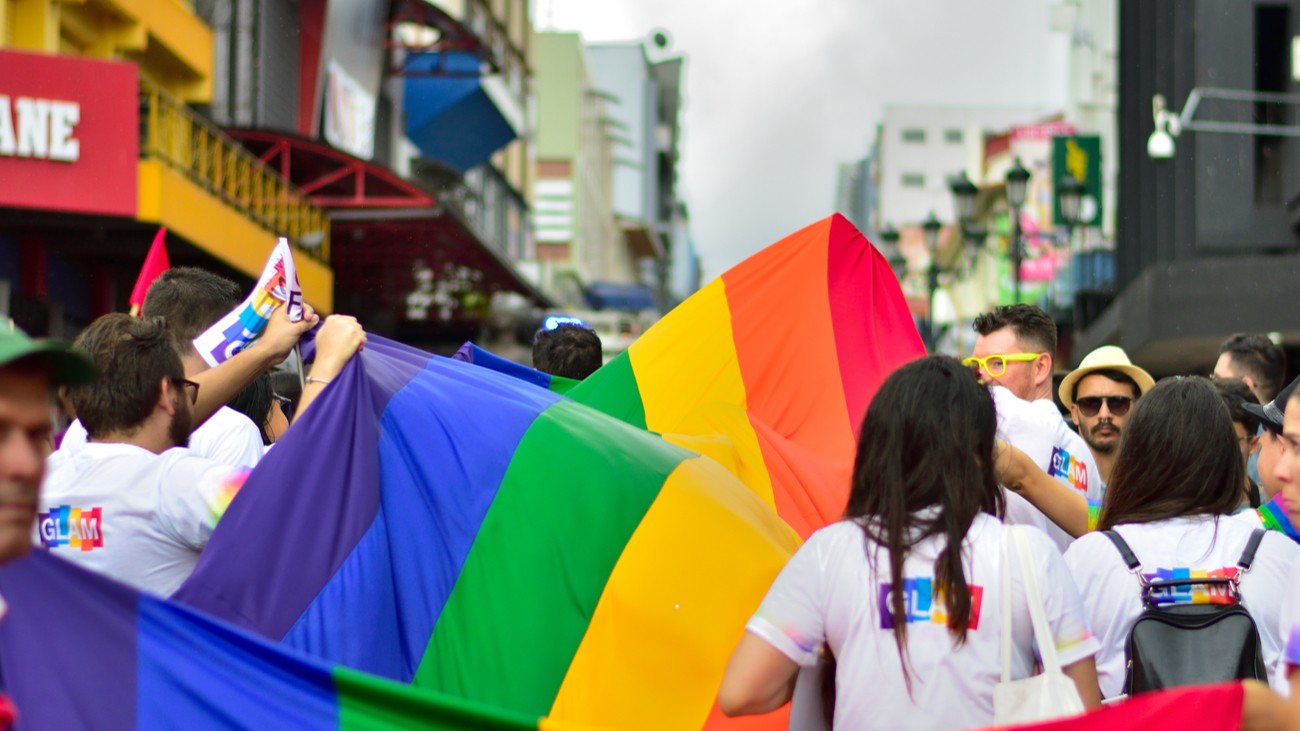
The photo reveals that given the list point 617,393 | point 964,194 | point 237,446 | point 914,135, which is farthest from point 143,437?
point 914,135

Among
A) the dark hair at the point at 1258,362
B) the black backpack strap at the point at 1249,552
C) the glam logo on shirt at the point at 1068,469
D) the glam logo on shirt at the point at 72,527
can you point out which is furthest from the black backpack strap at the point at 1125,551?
the dark hair at the point at 1258,362

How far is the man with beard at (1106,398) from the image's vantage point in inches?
263

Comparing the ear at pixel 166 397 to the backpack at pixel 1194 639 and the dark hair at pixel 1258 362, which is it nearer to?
the backpack at pixel 1194 639

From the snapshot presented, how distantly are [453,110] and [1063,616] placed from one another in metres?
30.6

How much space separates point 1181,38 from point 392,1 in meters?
13.9

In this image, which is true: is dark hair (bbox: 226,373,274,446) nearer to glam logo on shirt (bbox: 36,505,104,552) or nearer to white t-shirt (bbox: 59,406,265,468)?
white t-shirt (bbox: 59,406,265,468)

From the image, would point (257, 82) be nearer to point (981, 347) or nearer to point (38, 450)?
point (981, 347)

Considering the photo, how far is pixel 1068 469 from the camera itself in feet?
18.2

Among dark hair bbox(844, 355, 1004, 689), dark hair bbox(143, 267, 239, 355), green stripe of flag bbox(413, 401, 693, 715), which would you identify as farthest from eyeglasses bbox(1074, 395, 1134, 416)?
dark hair bbox(143, 267, 239, 355)

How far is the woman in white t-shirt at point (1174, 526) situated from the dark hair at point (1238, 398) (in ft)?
6.13

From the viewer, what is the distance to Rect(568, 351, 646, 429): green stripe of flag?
6.00 meters

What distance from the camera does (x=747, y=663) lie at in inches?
144

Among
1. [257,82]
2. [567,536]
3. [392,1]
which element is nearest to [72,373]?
[567,536]

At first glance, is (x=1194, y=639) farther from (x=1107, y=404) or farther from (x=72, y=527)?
(x=72, y=527)
